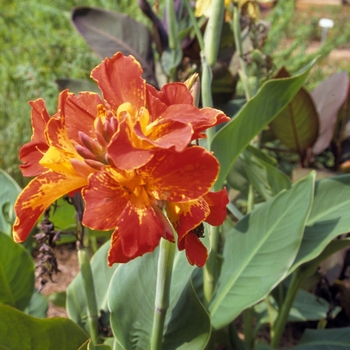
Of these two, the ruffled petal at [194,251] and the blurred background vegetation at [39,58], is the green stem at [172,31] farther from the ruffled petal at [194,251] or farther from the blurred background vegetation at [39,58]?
the ruffled petal at [194,251]

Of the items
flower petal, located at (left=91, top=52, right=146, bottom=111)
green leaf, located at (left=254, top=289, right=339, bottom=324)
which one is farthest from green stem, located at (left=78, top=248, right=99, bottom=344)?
green leaf, located at (left=254, top=289, right=339, bottom=324)

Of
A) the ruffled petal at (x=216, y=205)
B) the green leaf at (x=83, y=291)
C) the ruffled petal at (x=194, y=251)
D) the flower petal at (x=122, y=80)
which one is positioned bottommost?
the green leaf at (x=83, y=291)

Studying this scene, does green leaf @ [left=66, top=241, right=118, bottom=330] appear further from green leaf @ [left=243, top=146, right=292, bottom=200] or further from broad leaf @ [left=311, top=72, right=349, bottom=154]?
broad leaf @ [left=311, top=72, right=349, bottom=154]

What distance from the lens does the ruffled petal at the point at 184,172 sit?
0.65m

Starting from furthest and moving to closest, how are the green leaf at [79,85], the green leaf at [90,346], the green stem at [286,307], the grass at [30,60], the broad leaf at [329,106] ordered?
the grass at [30,60] < the green leaf at [79,85] < the broad leaf at [329,106] < the green stem at [286,307] < the green leaf at [90,346]

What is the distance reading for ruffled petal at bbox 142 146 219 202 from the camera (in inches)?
25.5

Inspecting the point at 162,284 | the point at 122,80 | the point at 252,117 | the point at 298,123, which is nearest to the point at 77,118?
the point at 122,80

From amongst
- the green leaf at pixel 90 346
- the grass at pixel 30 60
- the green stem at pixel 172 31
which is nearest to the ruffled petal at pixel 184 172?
the green leaf at pixel 90 346

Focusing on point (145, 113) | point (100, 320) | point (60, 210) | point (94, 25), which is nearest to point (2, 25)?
point (94, 25)

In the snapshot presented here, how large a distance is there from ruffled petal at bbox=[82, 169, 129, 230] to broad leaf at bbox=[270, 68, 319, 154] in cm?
101

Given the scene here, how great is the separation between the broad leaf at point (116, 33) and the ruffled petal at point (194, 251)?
129 centimetres

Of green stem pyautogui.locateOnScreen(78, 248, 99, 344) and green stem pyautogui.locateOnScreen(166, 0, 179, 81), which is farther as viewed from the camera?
green stem pyautogui.locateOnScreen(166, 0, 179, 81)

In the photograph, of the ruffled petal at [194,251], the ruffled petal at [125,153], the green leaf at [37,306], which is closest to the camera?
the ruffled petal at [125,153]

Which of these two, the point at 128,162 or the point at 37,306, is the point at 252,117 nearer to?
the point at 128,162
